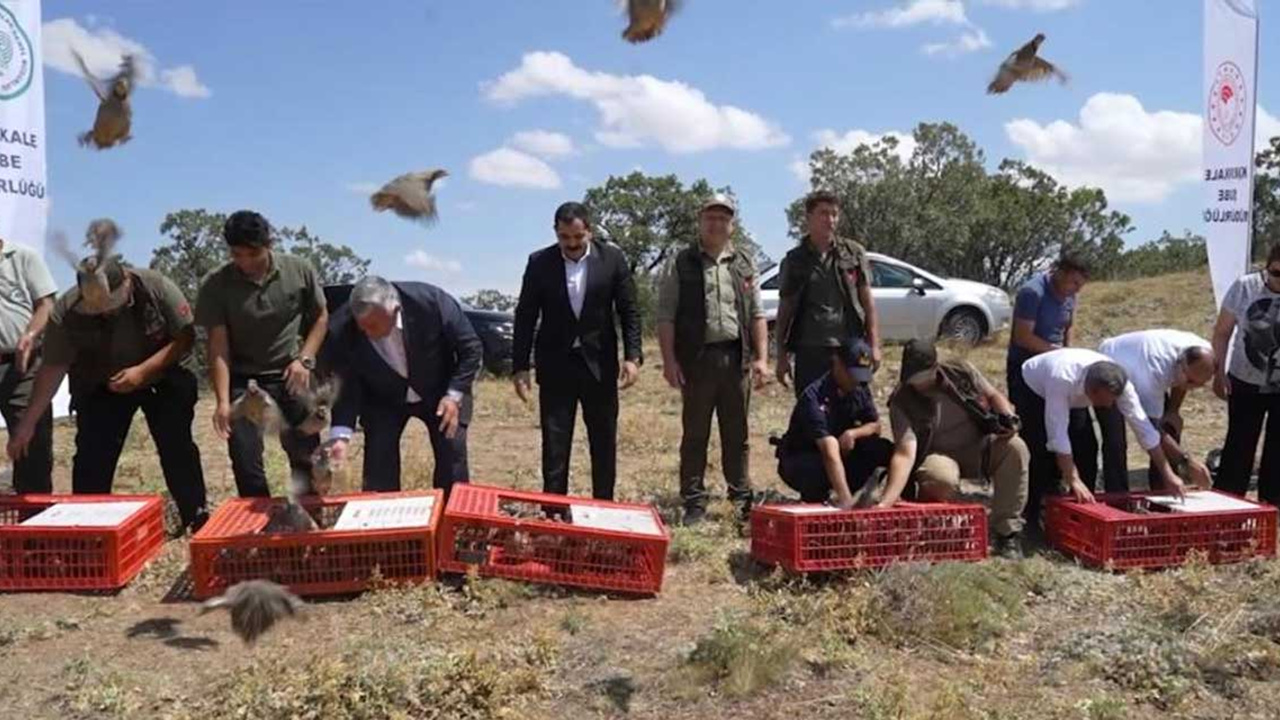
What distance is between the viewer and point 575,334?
5020 mm

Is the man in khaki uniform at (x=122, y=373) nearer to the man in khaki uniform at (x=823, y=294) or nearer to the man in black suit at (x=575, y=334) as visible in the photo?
the man in black suit at (x=575, y=334)

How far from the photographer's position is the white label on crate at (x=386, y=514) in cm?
423

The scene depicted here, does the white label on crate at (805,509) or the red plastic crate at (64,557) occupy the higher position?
the white label on crate at (805,509)

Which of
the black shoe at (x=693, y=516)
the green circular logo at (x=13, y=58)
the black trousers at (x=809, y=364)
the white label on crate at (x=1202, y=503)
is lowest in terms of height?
the black shoe at (x=693, y=516)

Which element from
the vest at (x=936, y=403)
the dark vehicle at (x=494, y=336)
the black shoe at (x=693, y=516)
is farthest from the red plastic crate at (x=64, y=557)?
the dark vehicle at (x=494, y=336)

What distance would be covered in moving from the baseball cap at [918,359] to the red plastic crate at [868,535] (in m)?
0.62

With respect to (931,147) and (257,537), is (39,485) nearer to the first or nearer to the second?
(257,537)

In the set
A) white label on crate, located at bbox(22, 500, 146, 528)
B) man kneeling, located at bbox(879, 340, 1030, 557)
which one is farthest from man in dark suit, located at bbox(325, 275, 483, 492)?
man kneeling, located at bbox(879, 340, 1030, 557)

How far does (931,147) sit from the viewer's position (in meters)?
30.5

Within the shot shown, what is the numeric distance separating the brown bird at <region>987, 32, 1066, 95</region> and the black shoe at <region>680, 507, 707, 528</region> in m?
2.55

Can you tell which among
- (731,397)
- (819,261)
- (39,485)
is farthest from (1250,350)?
(39,485)

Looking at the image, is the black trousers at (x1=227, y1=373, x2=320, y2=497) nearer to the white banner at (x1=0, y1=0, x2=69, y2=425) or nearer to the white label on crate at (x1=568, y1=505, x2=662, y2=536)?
the white label on crate at (x1=568, y1=505, x2=662, y2=536)

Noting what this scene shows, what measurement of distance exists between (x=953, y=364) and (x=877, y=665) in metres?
1.89

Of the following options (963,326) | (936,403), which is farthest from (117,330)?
(963,326)
